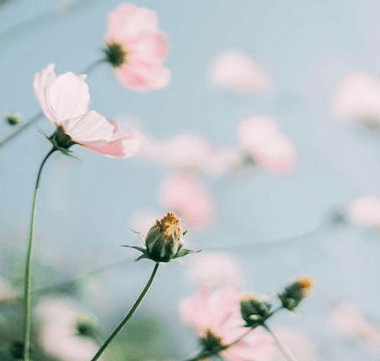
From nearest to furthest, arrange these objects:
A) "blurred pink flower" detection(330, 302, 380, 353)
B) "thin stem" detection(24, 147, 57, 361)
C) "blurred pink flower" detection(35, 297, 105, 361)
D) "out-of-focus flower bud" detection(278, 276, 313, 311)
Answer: "thin stem" detection(24, 147, 57, 361) → "out-of-focus flower bud" detection(278, 276, 313, 311) → "blurred pink flower" detection(35, 297, 105, 361) → "blurred pink flower" detection(330, 302, 380, 353)

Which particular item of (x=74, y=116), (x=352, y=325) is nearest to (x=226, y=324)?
(x=74, y=116)

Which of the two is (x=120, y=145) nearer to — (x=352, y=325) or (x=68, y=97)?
(x=68, y=97)

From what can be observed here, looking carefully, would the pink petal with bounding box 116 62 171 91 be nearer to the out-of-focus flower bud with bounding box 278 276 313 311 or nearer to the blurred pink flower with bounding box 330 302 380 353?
the out-of-focus flower bud with bounding box 278 276 313 311

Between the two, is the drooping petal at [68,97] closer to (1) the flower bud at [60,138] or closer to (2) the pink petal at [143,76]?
(1) the flower bud at [60,138]

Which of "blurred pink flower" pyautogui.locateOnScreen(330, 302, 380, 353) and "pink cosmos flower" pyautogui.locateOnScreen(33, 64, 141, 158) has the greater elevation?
"blurred pink flower" pyautogui.locateOnScreen(330, 302, 380, 353)

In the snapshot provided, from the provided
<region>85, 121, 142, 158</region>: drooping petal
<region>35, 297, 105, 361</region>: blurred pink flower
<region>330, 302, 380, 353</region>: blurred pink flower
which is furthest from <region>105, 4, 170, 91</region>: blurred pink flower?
<region>330, 302, 380, 353</region>: blurred pink flower

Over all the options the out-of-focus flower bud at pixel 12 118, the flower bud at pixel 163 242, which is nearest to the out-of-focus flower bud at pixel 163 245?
the flower bud at pixel 163 242

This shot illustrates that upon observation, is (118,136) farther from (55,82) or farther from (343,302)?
(343,302)
